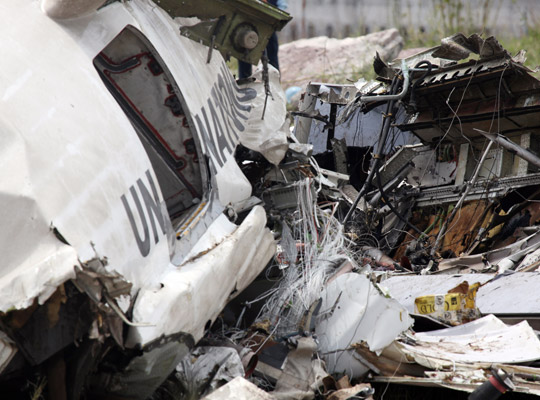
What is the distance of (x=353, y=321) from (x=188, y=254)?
171cm

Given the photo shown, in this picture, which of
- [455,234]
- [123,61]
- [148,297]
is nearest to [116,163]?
[148,297]

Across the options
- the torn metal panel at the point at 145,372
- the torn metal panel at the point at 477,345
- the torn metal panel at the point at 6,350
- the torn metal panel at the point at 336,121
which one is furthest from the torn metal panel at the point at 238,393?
the torn metal panel at the point at 336,121

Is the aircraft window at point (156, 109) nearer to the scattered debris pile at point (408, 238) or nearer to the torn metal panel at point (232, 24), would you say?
the torn metal panel at point (232, 24)

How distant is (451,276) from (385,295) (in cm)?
237

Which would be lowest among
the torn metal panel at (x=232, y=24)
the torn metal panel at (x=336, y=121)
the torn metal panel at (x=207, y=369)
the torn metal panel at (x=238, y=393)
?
the torn metal panel at (x=336, y=121)

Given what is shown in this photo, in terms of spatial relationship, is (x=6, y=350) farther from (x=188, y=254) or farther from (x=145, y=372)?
(x=188, y=254)

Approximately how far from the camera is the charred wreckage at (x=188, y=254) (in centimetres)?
349

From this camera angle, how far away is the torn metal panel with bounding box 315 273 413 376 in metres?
5.55

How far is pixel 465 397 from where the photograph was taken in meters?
5.25

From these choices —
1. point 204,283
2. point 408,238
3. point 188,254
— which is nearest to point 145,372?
point 204,283

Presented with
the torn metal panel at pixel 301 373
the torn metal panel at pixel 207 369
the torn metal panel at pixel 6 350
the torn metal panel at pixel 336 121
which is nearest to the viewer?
the torn metal panel at pixel 6 350

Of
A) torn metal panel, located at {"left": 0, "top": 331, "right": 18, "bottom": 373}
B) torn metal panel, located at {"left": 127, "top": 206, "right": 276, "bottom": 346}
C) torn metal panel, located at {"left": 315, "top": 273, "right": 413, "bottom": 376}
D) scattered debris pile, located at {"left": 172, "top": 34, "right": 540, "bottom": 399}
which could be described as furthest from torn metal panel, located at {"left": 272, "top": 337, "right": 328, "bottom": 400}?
torn metal panel, located at {"left": 0, "top": 331, "right": 18, "bottom": 373}

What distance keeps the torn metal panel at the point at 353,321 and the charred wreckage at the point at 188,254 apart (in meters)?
0.01

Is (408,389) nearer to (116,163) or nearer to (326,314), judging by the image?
(326,314)
